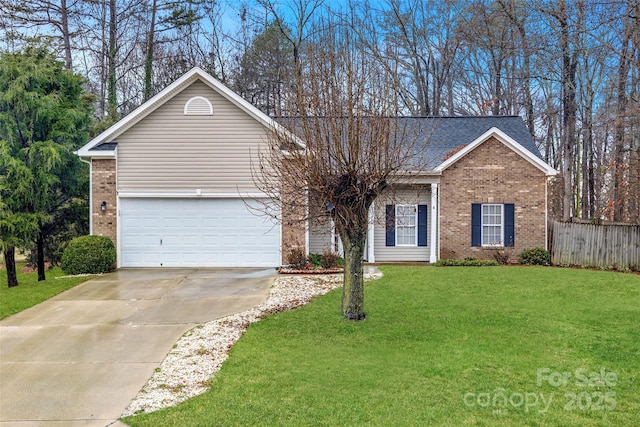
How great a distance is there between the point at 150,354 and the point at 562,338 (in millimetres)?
6228

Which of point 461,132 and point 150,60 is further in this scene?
point 150,60

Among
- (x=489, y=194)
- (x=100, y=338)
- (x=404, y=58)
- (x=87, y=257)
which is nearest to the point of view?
(x=100, y=338)

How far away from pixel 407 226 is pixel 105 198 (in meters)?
9.88

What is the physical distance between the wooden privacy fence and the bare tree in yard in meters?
10.9

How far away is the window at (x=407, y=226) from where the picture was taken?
17438 millimetres

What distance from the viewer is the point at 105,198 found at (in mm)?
15469

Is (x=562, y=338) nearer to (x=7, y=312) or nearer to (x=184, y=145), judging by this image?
(x=7, y=312)

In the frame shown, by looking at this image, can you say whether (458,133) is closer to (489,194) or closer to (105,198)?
(489,194)

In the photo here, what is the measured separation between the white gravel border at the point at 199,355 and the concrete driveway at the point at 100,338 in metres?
0.18

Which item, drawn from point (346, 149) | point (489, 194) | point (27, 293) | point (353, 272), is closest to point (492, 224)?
point (489, 194)

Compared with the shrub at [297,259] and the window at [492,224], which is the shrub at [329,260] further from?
the window at [492,224]

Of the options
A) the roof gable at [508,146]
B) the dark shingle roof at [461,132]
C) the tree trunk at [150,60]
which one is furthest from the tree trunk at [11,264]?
the tree trunk at [150,60]

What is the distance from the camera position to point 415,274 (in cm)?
1426

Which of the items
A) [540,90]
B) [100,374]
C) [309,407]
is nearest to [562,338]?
[309,407]
